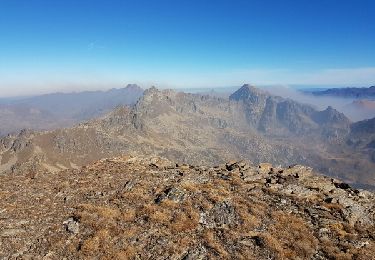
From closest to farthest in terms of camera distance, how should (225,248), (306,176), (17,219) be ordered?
(225,248)
(17,219)
(306,176)

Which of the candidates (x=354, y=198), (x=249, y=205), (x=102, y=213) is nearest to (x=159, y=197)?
(x=102, y=213)

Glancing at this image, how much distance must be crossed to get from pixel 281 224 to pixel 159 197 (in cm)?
1610

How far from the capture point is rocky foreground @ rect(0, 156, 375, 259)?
38.8m

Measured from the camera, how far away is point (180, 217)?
146 feet

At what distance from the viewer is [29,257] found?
36469 mm

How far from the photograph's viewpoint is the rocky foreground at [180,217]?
38.8m

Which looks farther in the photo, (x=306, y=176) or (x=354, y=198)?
(x=306, y=176)

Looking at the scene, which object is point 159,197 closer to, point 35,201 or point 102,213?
point 102,213

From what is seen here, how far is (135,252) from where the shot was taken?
124 feet

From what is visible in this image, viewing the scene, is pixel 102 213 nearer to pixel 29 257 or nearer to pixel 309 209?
pixel 29 257

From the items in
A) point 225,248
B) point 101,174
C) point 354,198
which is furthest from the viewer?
point 101,174

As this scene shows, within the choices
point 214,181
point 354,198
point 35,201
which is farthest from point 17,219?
point 354,198

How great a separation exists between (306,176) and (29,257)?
4782 centimetres

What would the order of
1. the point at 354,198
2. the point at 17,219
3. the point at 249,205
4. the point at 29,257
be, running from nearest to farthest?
the point at 29,257
the point at 17,219
the point at 249,205
the point at 354,198
